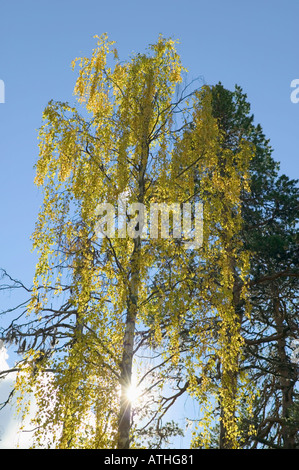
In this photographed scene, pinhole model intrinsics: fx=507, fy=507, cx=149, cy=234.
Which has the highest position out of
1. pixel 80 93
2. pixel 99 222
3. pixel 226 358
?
pixel 80 93

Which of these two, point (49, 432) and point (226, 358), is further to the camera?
point (226, 358)

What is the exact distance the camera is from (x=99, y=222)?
709 cm

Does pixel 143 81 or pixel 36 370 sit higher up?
pixel 143 81

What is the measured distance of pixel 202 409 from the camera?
6145mm
